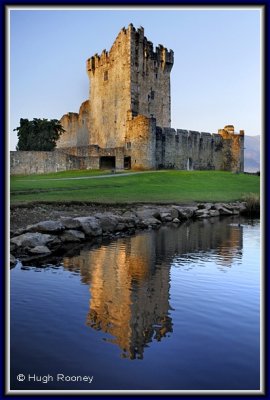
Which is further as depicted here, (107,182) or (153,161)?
(153,161)

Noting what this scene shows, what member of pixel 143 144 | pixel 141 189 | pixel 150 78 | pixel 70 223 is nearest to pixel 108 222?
pixel 70 223

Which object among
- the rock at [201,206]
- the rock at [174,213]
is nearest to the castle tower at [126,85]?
the rock at [201,206]

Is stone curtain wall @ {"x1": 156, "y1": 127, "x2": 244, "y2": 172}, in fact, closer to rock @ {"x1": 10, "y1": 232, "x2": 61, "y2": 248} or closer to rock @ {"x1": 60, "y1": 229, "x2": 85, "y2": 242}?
rock @ {"x1": 60, "y1": 229, "x2": 85, "y2": 242}

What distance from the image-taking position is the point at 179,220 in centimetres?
2205

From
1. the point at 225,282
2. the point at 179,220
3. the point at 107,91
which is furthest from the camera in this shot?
the point at 107,91

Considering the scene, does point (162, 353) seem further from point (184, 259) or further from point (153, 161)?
point (153, 161)

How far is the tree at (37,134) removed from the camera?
53.2 m

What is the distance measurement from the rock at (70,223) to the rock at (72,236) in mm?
260

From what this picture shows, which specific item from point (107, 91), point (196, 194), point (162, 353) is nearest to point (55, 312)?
point (162, 353)

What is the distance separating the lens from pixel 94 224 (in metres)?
16.7

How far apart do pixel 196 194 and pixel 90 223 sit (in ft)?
46.9

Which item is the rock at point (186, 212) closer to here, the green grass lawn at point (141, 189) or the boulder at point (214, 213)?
the boulder at point (214, 213)

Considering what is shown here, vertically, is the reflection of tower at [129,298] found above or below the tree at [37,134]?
below
